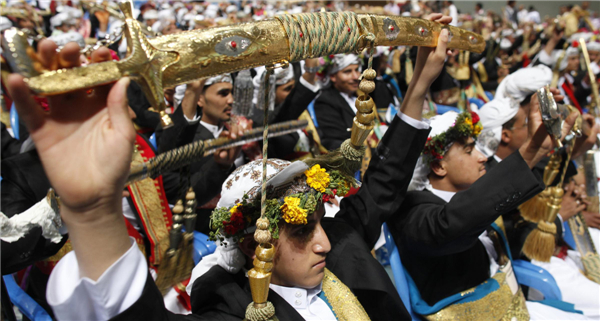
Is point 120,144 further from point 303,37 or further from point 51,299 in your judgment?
point 303,37

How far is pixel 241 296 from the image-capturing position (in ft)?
4.91

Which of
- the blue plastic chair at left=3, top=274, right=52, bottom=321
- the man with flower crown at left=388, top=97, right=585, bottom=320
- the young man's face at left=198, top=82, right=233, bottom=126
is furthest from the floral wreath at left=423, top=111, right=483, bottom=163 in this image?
the blue plastic chair at left=3, top=274, right=52, bottom=321

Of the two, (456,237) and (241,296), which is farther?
(456,237)

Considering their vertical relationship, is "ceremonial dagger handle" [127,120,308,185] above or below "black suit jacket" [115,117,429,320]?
above

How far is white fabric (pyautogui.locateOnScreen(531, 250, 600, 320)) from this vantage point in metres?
2.76

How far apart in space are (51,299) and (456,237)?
1.56m

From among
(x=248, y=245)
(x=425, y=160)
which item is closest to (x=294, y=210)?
(x=248, y=245)

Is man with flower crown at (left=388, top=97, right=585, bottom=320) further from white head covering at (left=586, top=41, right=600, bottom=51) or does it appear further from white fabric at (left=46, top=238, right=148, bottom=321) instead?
white head covering at (left=586, top=41, right=600, bottom=51)

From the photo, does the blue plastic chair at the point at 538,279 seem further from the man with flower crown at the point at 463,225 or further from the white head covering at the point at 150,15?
the white head covering at the point at 150,15

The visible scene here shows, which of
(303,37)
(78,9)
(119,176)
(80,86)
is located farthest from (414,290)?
(78,9)

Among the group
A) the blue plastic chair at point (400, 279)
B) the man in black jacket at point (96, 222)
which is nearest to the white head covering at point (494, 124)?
the blue plastic chair at point (400, 279)

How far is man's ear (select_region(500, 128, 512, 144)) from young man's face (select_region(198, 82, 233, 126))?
2236 mm

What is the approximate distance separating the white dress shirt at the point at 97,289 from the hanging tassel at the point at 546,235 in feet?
8.97

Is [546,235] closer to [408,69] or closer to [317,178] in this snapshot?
[317,178]
